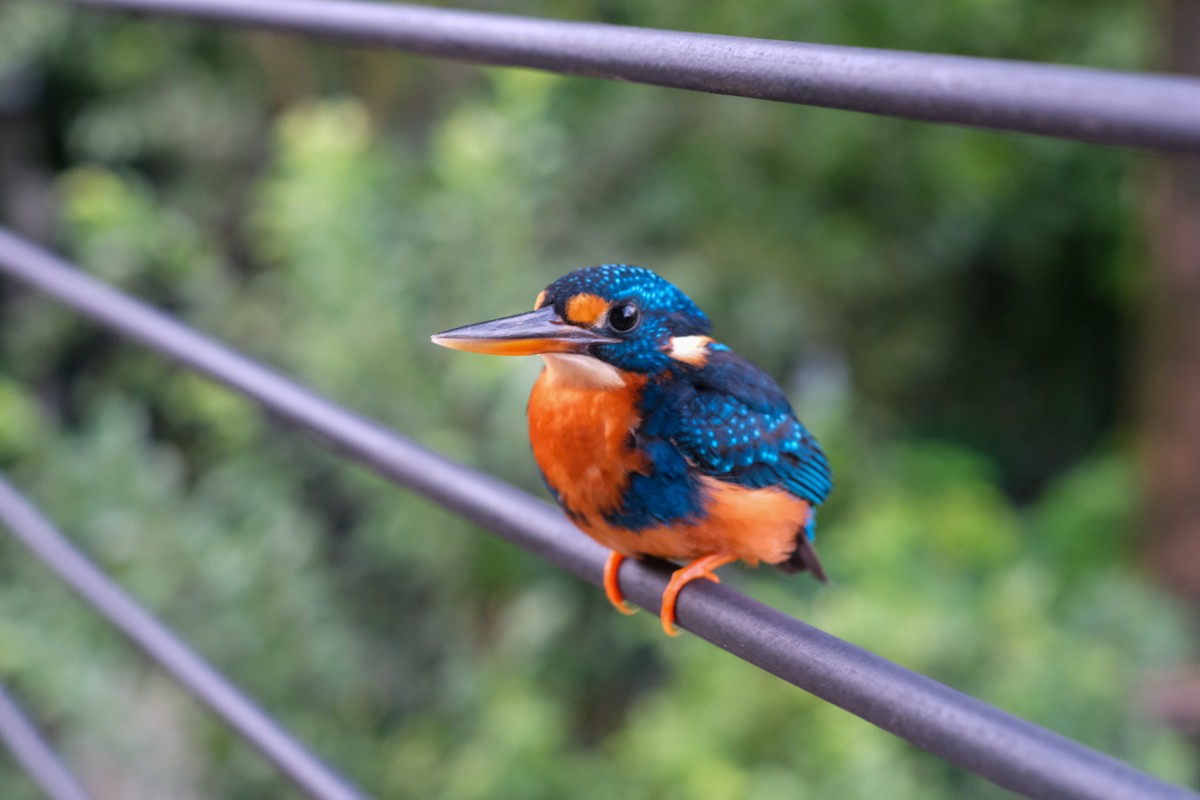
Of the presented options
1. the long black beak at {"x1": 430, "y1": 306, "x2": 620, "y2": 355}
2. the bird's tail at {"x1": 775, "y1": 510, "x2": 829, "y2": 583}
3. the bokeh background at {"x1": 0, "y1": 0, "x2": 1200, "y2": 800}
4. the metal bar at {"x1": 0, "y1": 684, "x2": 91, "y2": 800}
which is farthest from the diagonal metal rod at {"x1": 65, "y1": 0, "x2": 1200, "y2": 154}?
the bokeh background at {"x1": 0, "y1": 0, "x2": 1200, "y2": 800}

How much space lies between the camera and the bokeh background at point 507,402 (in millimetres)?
2258

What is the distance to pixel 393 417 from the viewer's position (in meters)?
2.69

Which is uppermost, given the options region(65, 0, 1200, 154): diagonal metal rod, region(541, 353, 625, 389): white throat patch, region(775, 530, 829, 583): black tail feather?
region(65, 0, 1200, 154): diagonal metal rod

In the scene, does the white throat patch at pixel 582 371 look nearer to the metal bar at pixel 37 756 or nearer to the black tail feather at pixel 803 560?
the black tail feather at pixel 803 560

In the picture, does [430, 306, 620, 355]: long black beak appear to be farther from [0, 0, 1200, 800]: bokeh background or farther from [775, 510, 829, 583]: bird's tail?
[0, 0, 1200, 800]: bokeh background

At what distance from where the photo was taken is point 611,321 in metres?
0.82

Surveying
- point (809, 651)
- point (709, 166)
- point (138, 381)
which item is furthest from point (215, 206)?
point (809, 651)

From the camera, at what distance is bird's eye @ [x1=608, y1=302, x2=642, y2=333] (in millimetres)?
822

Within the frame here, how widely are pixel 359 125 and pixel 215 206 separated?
0.89 m

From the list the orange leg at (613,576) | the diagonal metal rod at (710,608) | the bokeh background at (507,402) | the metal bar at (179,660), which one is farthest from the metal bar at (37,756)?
the bokeh background at (507,402)

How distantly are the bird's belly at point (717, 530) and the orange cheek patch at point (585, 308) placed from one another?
6.2 inches

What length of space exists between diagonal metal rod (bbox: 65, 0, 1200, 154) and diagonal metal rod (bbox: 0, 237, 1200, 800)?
236 mm

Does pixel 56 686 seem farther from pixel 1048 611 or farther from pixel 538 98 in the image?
pixel 1048 611

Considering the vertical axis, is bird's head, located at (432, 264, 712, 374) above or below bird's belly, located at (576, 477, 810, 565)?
above
